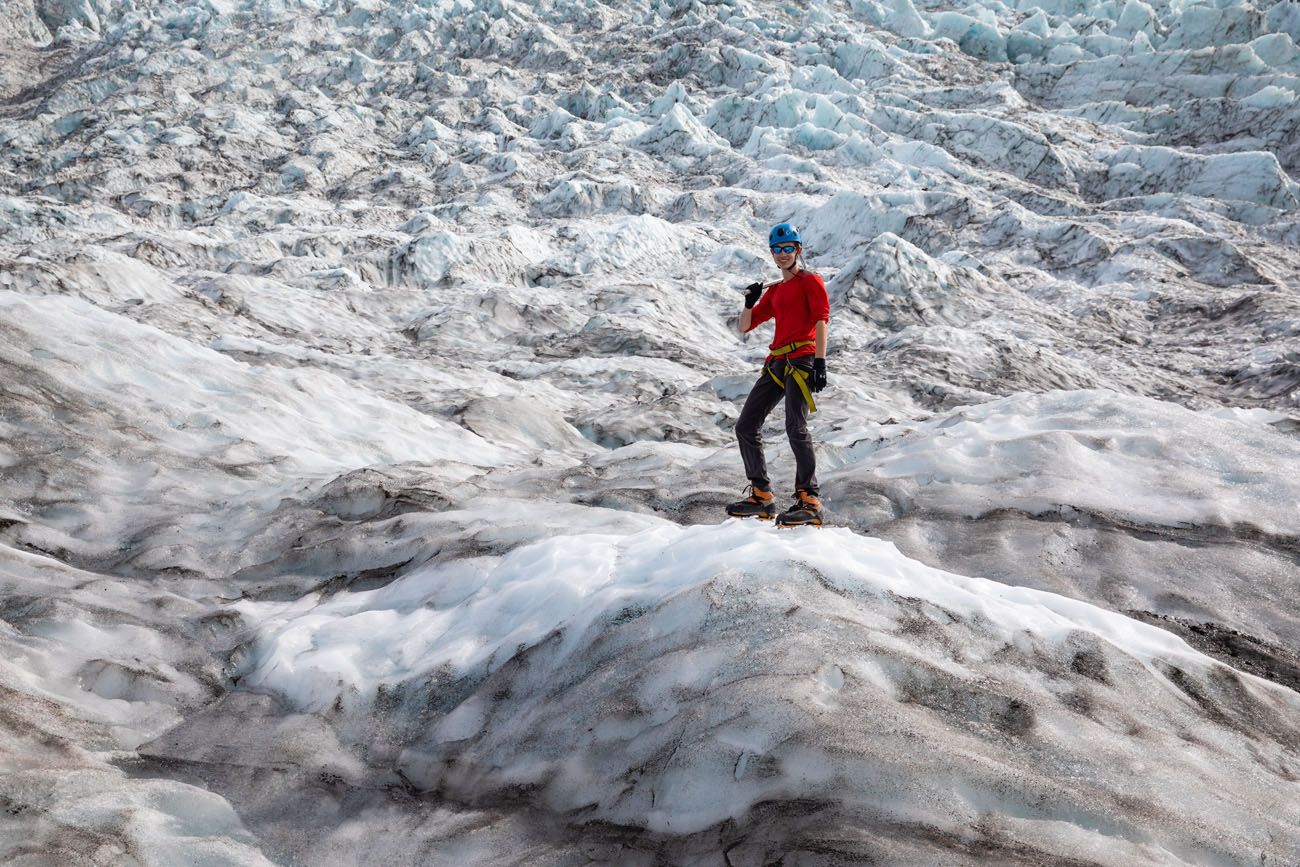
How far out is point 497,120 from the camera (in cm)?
4472

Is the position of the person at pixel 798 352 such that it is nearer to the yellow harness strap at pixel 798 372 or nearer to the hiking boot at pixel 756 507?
the yellow harness strap at pixel 798 372

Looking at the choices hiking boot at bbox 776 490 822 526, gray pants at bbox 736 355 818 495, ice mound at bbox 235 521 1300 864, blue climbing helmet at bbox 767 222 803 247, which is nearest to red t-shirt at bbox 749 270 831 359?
gray pants at bbox 736 355 818 495

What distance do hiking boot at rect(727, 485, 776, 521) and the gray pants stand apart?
2.0 inches

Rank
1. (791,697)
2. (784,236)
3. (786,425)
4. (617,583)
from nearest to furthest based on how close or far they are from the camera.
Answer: (791,697) → (617,583) → (784,236) → (786,425)

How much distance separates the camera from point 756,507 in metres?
6.05

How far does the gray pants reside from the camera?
222 inches

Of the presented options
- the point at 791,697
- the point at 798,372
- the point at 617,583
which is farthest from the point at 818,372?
the point at 791,697

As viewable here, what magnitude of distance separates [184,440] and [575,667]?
19.3 feet

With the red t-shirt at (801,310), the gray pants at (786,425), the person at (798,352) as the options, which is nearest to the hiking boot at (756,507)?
the gray pants at (786,425)

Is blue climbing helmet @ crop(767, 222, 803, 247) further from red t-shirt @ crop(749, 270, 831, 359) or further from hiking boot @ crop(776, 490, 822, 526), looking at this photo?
hiking boot @ crop(776, 490, 822, 526)

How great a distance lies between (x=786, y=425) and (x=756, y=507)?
0.66 m

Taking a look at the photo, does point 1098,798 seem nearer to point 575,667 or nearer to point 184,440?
point 575,667

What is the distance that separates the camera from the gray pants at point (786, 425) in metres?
5.64

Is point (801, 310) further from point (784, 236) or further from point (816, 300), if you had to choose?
point (784, 236)
